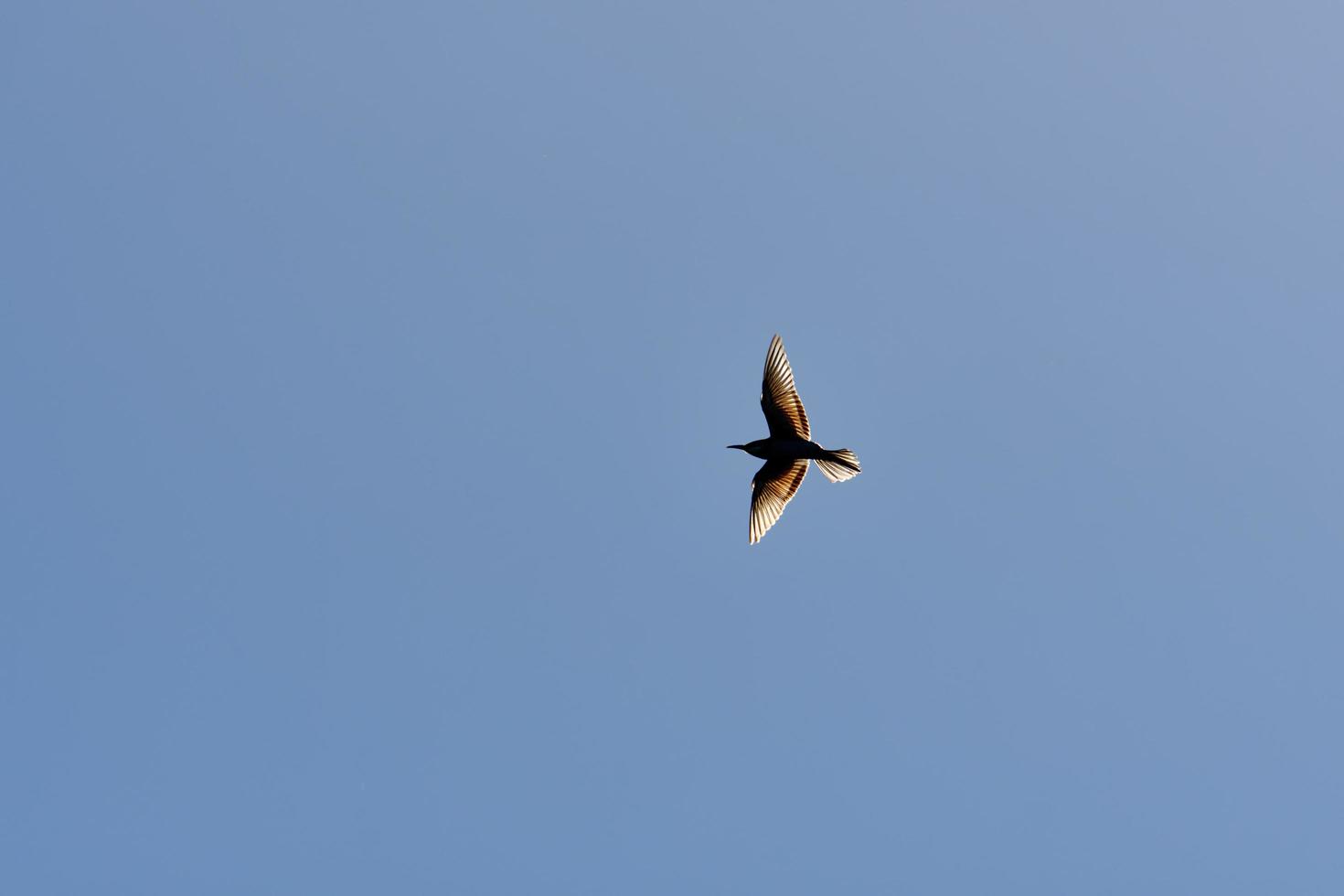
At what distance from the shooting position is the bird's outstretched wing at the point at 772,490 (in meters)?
38.2

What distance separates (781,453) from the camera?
37.1 m

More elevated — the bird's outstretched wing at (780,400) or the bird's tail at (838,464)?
the bird's outstretched wing at (780,400)

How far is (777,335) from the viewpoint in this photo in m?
37.7

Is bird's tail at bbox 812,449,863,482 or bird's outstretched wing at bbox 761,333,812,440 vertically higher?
bird's outstretched wing at bbox 761,333,812,440

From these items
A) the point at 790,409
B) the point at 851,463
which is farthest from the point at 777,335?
the point at 851,463

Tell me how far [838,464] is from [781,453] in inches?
83.0

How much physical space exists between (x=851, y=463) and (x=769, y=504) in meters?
4.14

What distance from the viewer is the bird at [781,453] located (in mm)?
36188

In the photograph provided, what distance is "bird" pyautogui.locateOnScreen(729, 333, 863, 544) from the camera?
119 ft

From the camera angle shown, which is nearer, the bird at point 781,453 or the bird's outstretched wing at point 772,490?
the bird at point 781,453

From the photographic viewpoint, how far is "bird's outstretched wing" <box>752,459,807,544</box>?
3822cm

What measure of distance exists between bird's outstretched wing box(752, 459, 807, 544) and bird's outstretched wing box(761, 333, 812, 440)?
149 centimetres

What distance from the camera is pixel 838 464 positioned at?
36.0 metres

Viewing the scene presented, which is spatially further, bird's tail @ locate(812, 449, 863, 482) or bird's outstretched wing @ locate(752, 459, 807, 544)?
bird's outstretched wing @ locate(752, 459, 807, 544)
